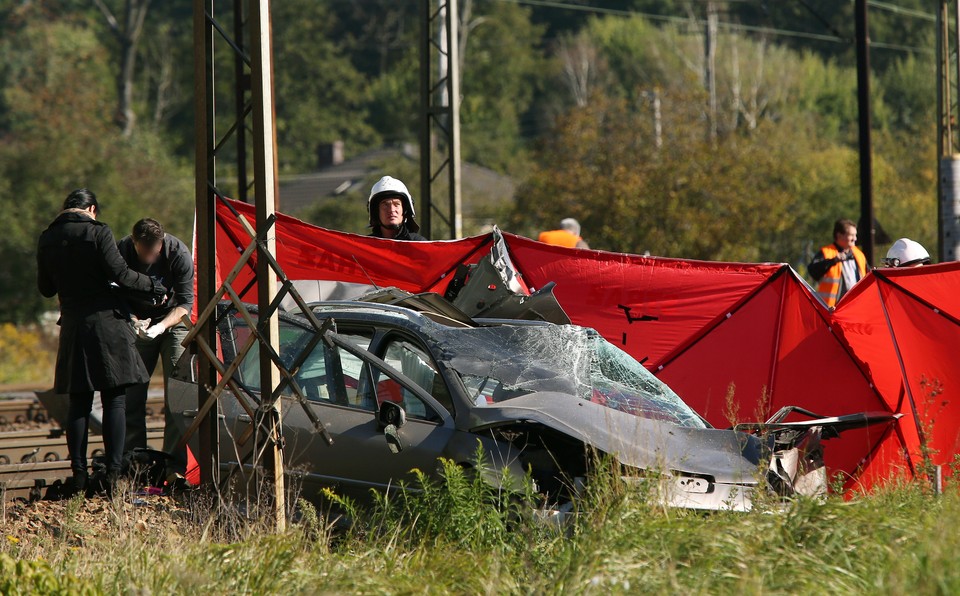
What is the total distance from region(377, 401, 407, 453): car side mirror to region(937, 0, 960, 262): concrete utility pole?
1053 cm

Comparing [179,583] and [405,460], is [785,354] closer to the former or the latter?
[405,460]

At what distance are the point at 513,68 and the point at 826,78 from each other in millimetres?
17374

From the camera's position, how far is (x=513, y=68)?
7231 cm

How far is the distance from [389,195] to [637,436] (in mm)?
4137

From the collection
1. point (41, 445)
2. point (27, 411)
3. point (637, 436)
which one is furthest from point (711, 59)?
point (637, 436)

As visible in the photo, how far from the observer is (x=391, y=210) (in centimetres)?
1057

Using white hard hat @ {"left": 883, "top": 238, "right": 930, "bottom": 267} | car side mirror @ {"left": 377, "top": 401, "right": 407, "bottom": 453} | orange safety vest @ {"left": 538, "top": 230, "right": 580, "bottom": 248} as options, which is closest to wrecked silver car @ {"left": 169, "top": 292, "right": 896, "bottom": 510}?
car side mirror @ {"left": 377, "top": 401, "right": 407, "bottom": 453}

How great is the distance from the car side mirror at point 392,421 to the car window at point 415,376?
0.19 metres

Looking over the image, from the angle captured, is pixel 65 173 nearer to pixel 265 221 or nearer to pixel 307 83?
pixel 265 221

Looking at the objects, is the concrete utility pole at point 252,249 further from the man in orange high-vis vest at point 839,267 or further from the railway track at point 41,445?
the man in orange high-vis vest at point 839,267

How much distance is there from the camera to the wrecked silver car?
23.1ft

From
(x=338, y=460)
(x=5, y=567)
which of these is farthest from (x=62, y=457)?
(x=5, y=567)

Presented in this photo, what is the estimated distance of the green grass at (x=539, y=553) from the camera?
18.3 feet

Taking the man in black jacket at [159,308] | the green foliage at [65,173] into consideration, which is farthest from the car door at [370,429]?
the green foliage at [65,173]
